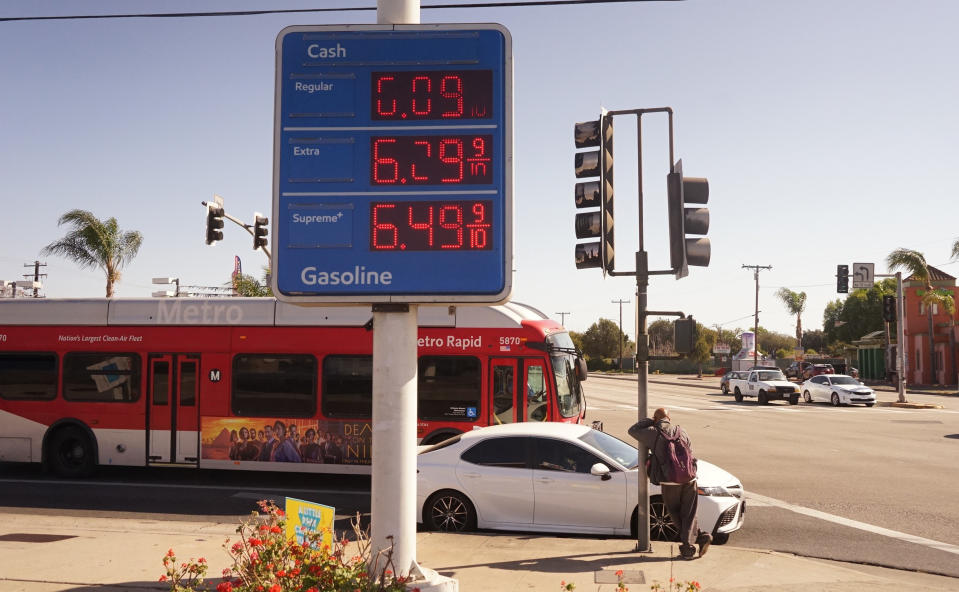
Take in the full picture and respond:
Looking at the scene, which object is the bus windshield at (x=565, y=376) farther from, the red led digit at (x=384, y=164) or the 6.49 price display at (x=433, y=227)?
the red led digit at (x=384, y=164)

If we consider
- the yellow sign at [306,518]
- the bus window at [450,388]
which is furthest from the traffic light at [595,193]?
the bus window at [450,388]

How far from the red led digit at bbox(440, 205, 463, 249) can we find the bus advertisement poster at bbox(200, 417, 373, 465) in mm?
8336

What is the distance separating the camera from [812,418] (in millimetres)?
30250

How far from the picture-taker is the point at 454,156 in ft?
19.9

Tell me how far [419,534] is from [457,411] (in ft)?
13.1

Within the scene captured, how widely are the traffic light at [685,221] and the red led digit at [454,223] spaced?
164 inches

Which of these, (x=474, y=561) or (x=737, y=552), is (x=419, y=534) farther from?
(x=737, y=552)

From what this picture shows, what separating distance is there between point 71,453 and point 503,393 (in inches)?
339

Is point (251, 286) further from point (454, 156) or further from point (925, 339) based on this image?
point (925, 339)

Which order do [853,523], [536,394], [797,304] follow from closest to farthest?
[853,523]
[536,394]
[797,304]

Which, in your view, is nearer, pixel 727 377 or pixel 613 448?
pixel 613 448

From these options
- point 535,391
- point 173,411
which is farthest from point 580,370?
point 173,411

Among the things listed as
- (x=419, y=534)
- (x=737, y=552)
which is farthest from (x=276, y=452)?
(x=737, y=552)

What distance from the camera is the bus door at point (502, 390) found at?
1370 centimetres
